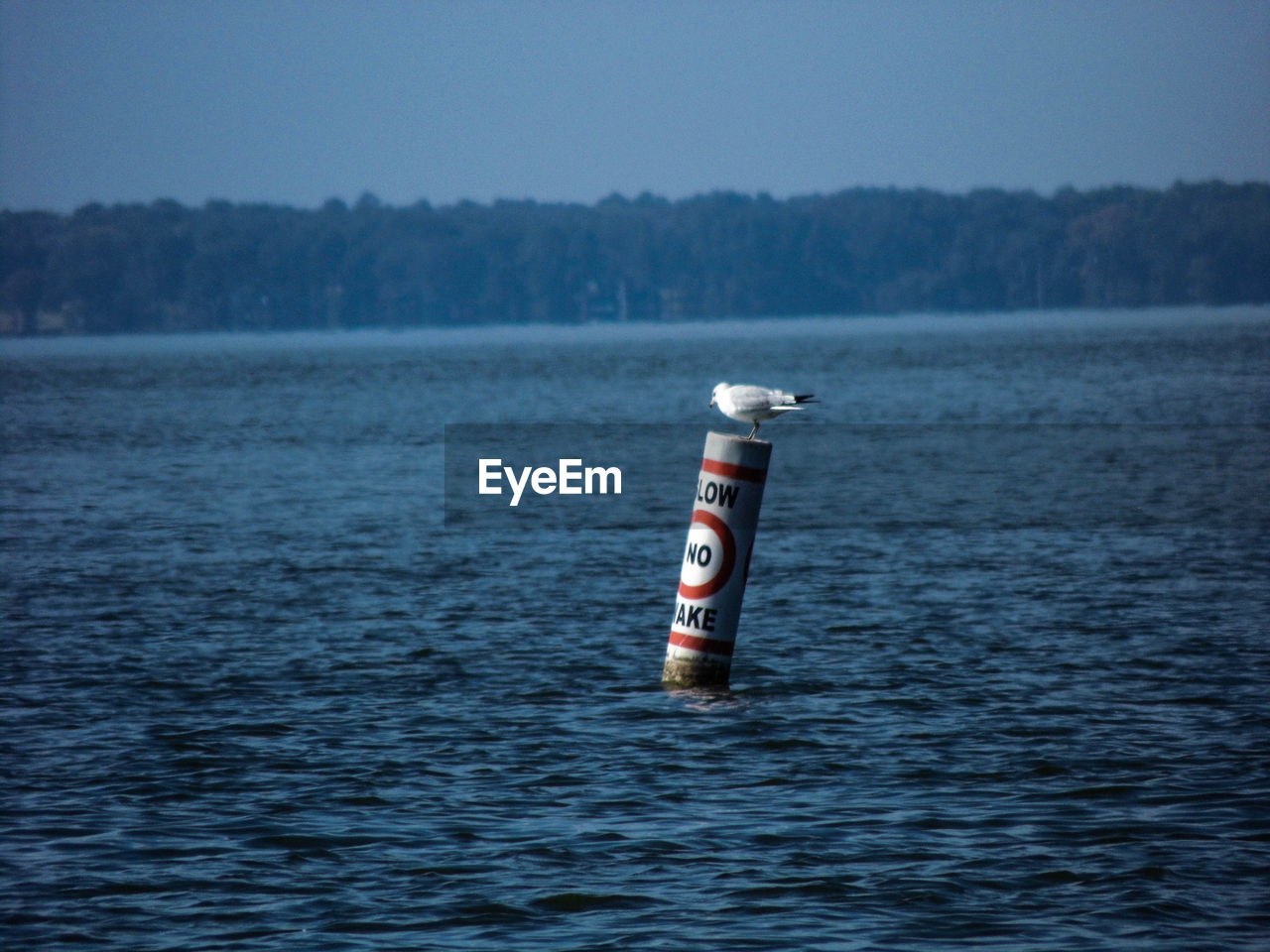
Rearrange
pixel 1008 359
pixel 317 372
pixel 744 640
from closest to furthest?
pixel 744 640
pixel 1008 359
pixel 317 372

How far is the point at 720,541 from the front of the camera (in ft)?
46.1

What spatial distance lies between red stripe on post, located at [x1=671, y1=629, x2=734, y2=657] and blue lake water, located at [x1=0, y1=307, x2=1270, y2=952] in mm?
508

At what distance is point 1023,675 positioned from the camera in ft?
52.5

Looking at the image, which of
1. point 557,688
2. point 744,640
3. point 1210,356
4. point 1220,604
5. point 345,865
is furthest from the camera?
point 1210,356

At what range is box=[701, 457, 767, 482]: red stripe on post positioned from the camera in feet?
45.7

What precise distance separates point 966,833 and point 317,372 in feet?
504

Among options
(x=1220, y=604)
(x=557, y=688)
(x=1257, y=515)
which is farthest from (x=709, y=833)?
(x=1257, y=515)

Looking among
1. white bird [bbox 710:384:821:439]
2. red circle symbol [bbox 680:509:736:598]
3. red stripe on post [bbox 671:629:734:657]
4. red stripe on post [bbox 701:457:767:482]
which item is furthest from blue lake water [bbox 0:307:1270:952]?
white bird [bbox 710:384:821:439]

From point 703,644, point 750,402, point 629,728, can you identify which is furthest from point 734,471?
point 629,728

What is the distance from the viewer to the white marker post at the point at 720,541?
13945mm

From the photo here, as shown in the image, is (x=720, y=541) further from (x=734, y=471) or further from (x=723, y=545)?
(x=734, y=471)

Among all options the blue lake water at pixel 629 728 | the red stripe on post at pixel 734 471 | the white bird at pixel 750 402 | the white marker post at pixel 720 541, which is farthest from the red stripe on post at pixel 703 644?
the white bird at pixel 750 402

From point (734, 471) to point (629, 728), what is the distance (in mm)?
2228

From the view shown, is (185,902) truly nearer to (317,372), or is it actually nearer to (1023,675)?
(1023,675)
